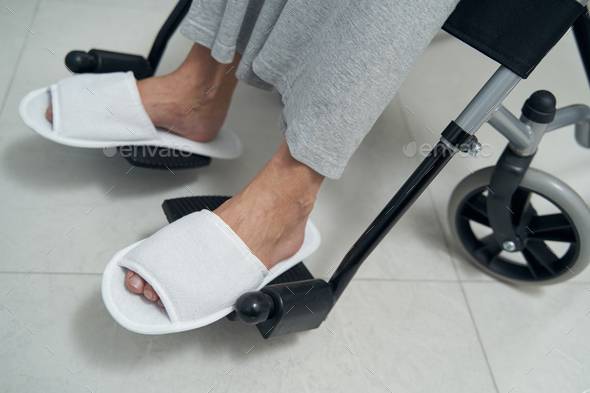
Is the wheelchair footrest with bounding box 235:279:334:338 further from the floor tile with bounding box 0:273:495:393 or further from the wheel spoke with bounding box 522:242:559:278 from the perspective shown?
the wheel spoke with bounding box 522:242:559:278

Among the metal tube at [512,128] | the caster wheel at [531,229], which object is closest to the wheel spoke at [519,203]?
the caster wheel at [531,229]

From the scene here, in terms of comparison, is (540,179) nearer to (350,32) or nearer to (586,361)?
(586,361)

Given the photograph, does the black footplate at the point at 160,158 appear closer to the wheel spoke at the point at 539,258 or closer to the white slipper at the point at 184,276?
the white slipper at the point at 184,276

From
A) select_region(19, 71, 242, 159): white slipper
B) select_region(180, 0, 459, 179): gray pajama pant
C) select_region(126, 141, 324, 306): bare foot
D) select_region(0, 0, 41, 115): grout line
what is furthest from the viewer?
select_region(0, 0, 41, 115): grout line

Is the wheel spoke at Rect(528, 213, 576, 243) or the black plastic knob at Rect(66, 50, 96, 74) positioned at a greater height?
the wheel spoke at Rect(528, 213, 576, 243)

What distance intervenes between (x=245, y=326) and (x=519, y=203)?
A: 0.52 meters

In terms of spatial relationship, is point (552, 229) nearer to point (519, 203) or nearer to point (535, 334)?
point (519, 203)

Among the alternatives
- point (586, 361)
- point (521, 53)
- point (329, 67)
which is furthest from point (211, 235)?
point (586, 361)

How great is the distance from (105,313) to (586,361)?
0.82m

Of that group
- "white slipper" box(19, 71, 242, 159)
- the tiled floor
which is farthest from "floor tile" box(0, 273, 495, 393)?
"white slipper" box(19, 71, 242, 159)

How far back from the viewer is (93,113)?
2.36ft

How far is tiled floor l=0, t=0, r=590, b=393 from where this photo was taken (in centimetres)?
64

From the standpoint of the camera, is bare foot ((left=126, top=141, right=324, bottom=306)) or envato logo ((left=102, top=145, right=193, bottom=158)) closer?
bare foot ((left=126, top=141, right=324, bottom=306))

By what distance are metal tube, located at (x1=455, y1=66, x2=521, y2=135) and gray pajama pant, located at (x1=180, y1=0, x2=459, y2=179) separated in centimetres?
10
